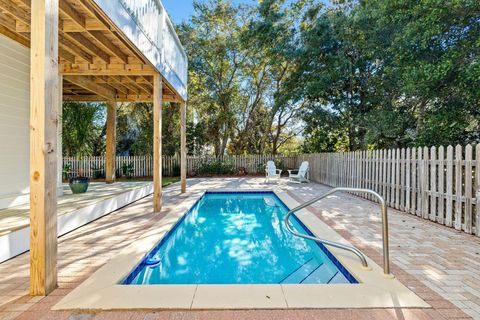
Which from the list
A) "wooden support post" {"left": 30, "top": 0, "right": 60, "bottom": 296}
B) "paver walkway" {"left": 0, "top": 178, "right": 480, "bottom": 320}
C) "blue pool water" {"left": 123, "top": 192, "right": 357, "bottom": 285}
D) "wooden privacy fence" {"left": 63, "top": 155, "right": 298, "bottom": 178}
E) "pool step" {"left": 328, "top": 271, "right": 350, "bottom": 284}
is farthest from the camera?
"wooden privacy fence" {"left": 63, "top": 155, "right": 298, "bottom": 178}

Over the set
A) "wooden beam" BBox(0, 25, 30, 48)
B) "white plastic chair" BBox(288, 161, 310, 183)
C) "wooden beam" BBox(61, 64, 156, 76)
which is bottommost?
"white plastic chair" BBox(288, 161, 310, 183)

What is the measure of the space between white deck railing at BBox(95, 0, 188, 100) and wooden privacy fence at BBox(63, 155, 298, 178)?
8.19 m

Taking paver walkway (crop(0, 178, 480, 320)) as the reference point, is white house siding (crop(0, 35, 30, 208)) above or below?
above

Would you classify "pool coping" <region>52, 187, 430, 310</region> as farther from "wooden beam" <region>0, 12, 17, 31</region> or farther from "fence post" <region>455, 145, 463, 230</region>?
"wooden beam" <region>0, 12, 17, 31</region>

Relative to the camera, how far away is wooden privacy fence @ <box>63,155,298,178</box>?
45.1 ft

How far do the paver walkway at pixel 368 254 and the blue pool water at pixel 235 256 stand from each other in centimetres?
47

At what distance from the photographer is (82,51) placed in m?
4.64

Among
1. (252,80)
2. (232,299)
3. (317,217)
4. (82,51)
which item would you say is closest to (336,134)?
(252,80)

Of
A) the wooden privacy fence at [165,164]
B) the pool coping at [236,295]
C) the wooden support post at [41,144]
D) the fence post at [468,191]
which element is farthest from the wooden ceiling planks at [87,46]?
the wooden privacy fence at [165,164]

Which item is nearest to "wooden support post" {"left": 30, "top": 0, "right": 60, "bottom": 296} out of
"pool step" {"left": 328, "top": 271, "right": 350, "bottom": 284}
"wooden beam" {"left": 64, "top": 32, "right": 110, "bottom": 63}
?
"wooden beam" {"left": 64, "top": 32, "right": 110, "bottom": 63}

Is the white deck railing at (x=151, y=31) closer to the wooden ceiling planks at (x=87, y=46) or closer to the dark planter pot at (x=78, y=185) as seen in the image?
the wooden ceiling planks at (x=87, y=46)

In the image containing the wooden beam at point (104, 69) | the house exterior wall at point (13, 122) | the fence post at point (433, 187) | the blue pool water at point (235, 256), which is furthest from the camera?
the wooden beam at point (104, 69)

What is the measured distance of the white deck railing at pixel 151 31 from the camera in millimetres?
3426

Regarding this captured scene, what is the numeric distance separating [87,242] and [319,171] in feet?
30.5
